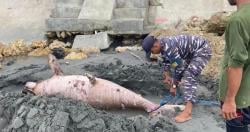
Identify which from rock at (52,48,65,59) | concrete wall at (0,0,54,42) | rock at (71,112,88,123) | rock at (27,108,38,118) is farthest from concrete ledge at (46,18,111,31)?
rock at (71,112,88,123)

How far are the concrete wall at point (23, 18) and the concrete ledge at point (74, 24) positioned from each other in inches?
18.7

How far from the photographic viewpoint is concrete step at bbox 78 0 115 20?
925cm

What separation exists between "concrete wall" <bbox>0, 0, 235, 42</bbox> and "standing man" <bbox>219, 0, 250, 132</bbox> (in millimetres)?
5479

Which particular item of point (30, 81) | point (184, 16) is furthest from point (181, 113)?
point (184, 16)

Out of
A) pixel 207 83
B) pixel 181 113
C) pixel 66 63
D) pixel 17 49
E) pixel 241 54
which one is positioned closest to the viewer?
pixel 241 54

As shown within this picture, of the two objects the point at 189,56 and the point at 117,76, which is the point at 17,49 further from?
the point at 189,56

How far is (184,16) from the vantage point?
932cm

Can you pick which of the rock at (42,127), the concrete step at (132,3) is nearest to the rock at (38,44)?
the concrete step at (132,3)

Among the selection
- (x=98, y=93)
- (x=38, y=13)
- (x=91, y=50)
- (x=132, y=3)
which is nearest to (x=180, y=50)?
(x=98, y=93)

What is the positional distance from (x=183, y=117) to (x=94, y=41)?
3.48m

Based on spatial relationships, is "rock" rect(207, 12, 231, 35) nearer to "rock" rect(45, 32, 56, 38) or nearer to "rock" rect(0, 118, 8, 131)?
"rock" rect(45, 32, 56, 38)

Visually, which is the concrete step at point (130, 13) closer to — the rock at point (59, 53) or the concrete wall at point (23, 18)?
the rock at point (59, 53)

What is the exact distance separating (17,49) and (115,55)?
6.13 ft

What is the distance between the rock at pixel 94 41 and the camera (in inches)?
348
